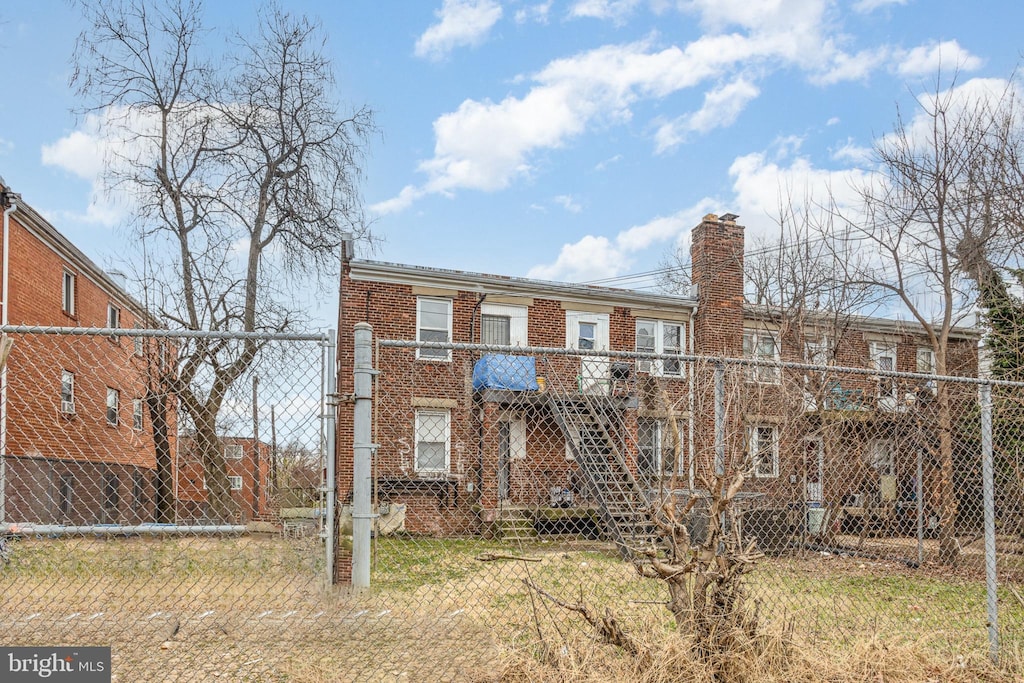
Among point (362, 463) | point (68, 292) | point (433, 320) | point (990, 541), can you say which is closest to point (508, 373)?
point (990, 541)

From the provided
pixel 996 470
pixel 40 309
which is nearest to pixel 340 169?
pixel 40 309

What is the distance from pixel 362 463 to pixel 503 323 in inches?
558

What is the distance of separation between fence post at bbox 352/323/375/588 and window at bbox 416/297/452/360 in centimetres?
1323

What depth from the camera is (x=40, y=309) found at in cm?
1747

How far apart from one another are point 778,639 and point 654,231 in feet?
79.9

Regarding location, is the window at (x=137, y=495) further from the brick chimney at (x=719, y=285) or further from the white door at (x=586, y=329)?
the brick chimney at (x=719, y=285)

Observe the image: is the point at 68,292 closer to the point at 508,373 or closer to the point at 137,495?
the point at 508,373

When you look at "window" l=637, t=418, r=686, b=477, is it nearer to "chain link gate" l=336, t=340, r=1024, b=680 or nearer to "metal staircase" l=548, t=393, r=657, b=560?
"chain link gate" l=336, t=340, r=1024, b=680

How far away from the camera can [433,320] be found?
677 inches

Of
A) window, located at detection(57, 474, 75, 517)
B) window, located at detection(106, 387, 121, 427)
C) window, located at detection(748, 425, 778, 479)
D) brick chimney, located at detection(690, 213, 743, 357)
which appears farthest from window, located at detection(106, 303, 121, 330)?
window, located at detection(748, 425, 778, 479)

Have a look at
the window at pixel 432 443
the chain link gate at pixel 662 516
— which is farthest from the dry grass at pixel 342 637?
the window at pixel 432 443

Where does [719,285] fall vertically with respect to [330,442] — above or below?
above

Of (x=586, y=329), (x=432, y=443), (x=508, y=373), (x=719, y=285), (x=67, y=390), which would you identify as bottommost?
(x=432, y=443)

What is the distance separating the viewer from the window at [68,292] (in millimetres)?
19125
